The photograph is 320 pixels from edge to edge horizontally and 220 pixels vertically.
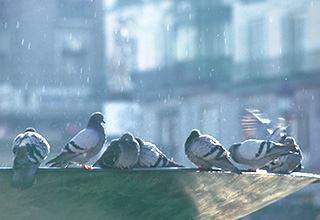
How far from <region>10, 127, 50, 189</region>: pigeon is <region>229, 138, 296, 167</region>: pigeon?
145 cm

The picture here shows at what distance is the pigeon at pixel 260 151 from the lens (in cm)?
395

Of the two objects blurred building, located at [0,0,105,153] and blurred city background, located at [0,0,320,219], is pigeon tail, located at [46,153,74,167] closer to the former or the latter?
blurred city background, located at [0,0,320,219]

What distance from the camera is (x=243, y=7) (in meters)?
→ 33.6

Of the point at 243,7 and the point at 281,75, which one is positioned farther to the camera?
the point at 243,7

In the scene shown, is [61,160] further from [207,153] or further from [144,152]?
[207,153]

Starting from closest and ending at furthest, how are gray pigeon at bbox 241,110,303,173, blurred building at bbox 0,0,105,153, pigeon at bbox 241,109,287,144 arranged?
1. gray pigeon at bbox 241,110,303,173
2. pigeon at bbox 241,109,287,144
3. blurred building at bbox 0,0,105,153

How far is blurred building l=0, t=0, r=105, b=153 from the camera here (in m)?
42.2

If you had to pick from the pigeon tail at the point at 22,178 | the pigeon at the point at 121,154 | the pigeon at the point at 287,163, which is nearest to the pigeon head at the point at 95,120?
the pigeon at the point at 121,154

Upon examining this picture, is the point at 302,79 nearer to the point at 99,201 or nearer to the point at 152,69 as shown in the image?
the point at 152,69

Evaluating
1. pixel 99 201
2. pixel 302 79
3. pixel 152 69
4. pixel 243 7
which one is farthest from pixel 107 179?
pixel 152 69

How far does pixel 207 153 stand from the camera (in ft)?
12.4

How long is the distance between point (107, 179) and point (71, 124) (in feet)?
137

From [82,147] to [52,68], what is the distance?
131ft

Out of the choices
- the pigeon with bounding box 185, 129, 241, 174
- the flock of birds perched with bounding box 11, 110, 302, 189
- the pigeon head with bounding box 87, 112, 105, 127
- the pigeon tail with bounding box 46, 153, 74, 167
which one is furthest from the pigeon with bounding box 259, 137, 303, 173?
the pigeon tail with bounding box 46, 153, 74, 167
